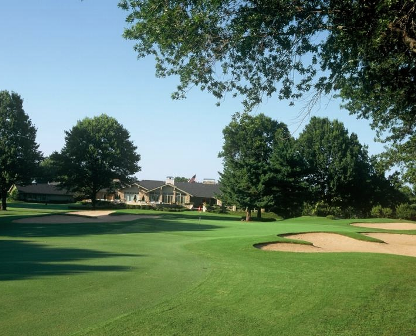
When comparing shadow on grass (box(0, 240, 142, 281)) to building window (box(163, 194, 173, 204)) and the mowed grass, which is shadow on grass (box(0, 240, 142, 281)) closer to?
the mowed grass

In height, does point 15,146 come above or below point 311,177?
above

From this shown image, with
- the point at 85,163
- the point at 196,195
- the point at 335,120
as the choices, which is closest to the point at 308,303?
the point at 85,163

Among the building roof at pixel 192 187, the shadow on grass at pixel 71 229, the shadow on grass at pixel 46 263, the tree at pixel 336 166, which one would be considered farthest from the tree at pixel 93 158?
the shadow on grass at pixel 46 263

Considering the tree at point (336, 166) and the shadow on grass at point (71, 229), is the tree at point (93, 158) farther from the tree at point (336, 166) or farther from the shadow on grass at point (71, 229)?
the tree at point (336, 166)

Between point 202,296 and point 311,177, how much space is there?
189ft

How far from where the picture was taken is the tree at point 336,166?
5959cm

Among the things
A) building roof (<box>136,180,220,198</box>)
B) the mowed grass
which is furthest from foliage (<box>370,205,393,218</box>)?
the mowed grass

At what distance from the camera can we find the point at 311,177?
62281 mm

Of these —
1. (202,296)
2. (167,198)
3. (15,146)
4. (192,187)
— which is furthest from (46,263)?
(192,187)

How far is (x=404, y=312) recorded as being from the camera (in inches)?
272

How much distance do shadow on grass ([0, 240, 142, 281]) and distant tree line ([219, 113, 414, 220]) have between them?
35748 mm

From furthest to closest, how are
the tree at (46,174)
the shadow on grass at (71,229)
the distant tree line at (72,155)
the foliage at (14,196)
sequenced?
the foliage at (14,196) < the tree at (46,174) < the distant tree line at (72,155) < the shadow on grass at (71,229)

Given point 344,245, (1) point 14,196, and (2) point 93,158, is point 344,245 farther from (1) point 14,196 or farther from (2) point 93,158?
(1) point 14,196

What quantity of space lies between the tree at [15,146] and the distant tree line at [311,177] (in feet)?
92.9
